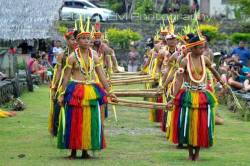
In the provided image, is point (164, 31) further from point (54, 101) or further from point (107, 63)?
point (54, 101)

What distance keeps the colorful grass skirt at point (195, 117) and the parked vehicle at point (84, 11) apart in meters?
38.7

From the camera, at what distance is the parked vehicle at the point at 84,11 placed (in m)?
53.9

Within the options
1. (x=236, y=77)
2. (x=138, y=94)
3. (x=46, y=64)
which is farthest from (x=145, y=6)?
(x=138, y=94)

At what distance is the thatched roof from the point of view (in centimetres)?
3350

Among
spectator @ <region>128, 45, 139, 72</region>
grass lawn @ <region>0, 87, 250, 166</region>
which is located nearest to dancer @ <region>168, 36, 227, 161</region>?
grass lawn @ <region>0, 87, 250, 166</region>

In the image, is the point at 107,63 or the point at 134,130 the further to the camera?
the point at 107,63

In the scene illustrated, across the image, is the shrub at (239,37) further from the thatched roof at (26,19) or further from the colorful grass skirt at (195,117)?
the colorful grass skirt at (195,117)

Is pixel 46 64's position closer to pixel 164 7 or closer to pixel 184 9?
pixel 184 9

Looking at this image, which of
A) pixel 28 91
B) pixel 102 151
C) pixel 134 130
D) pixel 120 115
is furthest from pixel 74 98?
pixel 28 91

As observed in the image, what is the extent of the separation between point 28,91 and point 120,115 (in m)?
8.76

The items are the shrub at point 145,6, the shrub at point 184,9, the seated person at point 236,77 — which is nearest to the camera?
the seated person at point 236,77

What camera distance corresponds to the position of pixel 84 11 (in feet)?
181

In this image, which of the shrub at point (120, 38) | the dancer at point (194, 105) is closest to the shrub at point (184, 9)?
the shrub at point (120, 38)

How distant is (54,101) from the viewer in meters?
16.7
